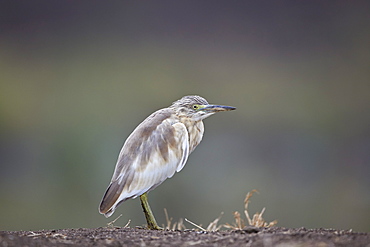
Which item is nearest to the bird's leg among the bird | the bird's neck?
the bird

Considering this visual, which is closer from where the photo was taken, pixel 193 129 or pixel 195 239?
pixel 195 239

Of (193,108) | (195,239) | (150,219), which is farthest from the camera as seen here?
(193,108)

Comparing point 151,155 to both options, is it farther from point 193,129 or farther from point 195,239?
point 195,239

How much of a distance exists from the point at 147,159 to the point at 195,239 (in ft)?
3.03

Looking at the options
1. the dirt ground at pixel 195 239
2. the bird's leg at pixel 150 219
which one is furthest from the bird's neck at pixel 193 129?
the dirt ground at pixel 195 239

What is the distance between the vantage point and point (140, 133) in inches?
116

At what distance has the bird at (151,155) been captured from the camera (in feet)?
9.27

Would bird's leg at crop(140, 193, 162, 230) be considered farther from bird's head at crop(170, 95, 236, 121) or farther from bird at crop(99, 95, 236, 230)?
bird's head at crop(170, 95, 236, 121)

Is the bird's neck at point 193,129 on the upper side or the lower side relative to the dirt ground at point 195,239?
upper

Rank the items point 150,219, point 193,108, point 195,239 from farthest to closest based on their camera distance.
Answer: point 193,108 → point 150,219 → point 195,239

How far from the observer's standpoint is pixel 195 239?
2.07 metres

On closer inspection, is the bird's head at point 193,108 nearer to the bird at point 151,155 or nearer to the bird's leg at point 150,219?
the bird at point 151,155

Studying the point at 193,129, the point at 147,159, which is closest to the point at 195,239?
the point at 147,159

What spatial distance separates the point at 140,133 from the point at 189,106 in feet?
1.22
